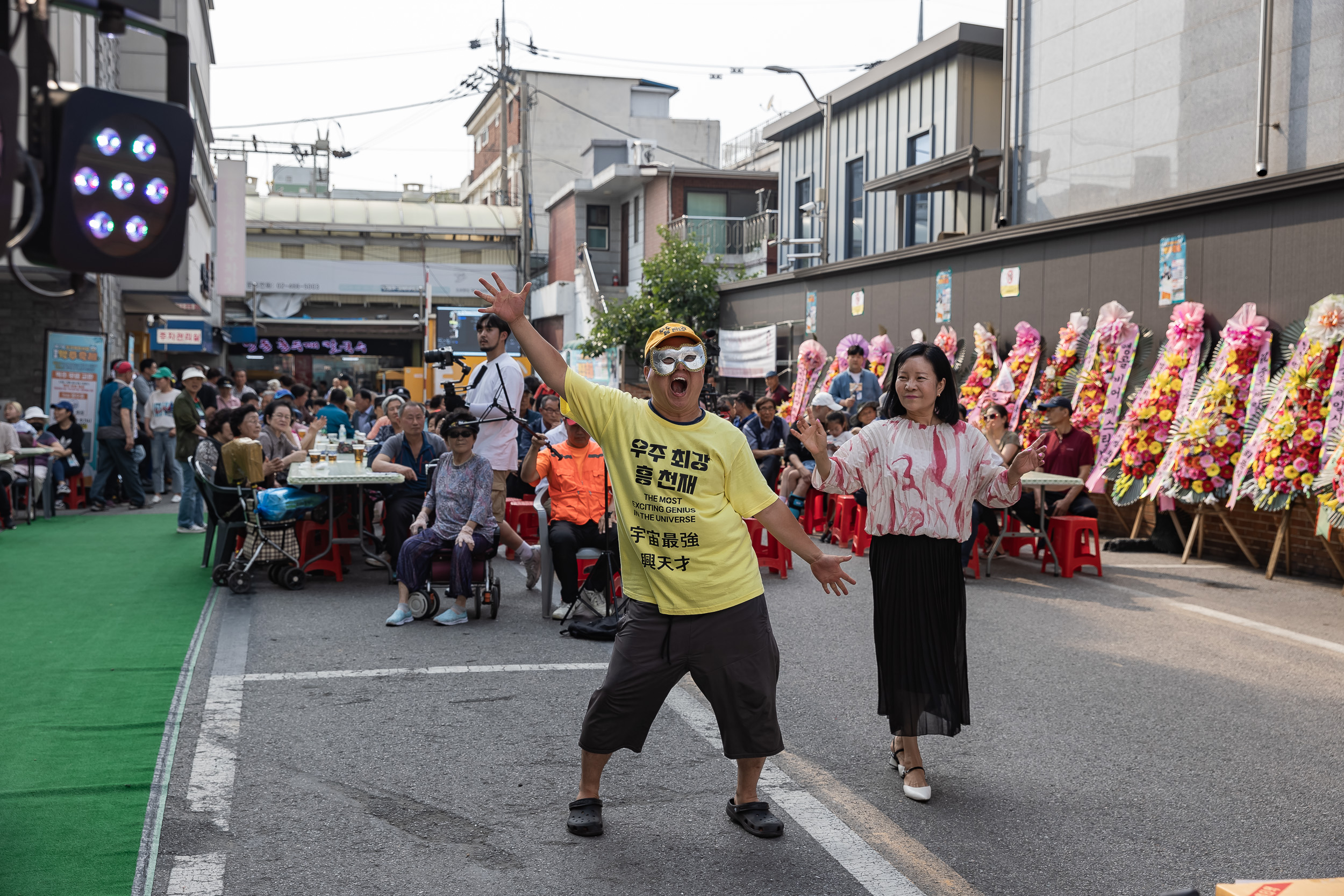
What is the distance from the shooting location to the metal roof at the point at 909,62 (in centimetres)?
1748

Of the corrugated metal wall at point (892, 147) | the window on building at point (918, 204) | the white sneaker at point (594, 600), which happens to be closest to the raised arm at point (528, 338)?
the white sneaker at point (594, 600)

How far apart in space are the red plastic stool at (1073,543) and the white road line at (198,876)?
26.5ft

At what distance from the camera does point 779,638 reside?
7727mm

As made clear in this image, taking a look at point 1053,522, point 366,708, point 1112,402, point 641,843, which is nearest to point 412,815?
point 641,843

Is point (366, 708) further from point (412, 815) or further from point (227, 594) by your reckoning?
point (227, 594)

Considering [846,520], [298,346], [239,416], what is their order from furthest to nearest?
1. [298,346]
2. [846,520]
3. [239,416]

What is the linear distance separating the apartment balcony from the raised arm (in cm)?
2257

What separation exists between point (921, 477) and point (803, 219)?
19936 mm

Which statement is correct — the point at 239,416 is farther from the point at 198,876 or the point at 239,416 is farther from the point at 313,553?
the point at 198,876

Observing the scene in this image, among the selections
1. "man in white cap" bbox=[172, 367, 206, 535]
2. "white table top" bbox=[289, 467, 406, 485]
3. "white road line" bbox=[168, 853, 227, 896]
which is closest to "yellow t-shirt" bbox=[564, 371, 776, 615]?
"white road line" bbox=[168, 853, 227, 896]

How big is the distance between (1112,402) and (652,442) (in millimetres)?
9384

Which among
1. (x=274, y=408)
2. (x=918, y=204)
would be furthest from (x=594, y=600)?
(x=918, y=204)

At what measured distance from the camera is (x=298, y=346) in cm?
4125

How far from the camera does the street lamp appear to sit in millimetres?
21031
